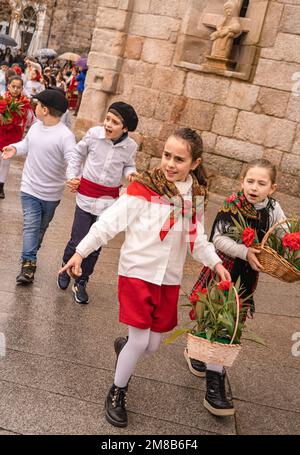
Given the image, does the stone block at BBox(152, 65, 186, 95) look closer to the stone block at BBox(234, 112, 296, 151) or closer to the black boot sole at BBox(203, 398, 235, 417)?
the stone block at BBox(234, 112, 296, 151)

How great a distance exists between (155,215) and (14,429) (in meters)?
1.34

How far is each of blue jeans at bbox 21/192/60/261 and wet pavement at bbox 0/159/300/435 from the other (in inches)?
10.7

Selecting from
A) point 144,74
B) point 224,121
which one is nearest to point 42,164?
point 224,121

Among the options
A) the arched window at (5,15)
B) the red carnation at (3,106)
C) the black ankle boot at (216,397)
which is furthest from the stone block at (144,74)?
the arched window at (5,15)

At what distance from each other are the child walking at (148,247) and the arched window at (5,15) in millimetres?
34204

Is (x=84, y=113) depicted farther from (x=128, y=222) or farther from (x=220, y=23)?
(x=128, y=222)

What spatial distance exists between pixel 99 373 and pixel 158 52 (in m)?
7.16

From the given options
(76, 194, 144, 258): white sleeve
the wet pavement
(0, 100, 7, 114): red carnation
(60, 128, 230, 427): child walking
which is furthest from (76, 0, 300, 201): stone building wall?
(76, 194, 144, 258): white sleeve

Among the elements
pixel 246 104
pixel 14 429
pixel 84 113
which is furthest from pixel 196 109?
pixel 14 429

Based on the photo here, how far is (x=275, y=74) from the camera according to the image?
8.93 metres

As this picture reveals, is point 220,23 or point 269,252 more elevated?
point 220,23

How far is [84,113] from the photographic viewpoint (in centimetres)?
1112

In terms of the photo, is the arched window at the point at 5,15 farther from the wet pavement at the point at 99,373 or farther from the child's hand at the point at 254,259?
the child's hand at the point at 254,259

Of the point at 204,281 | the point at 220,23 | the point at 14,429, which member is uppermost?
the point at 220,23
